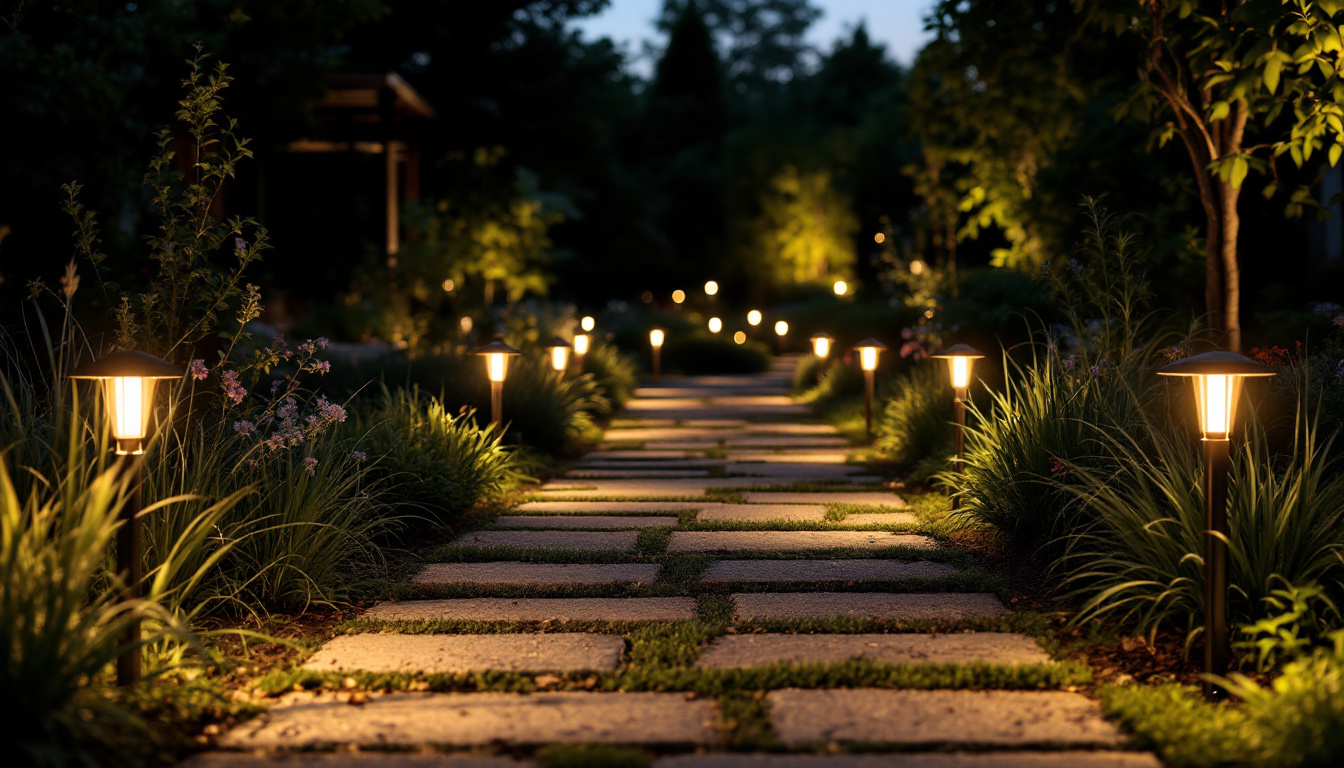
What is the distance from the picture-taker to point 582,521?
643cm

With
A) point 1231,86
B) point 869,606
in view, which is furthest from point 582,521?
point 1231,86

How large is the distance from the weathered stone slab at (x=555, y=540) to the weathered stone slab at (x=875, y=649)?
171cm

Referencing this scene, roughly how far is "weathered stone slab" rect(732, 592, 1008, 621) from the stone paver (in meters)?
0.68

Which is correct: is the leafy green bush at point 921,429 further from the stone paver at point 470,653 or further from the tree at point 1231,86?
the stone paver at point 470,653

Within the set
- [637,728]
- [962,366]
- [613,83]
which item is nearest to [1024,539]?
[962,366]

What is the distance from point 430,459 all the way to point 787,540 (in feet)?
7.23

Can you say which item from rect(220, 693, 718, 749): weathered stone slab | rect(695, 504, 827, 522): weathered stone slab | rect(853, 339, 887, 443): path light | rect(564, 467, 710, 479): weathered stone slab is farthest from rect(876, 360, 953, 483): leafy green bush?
rect(220, 693, 718, 749): weathered stone slab

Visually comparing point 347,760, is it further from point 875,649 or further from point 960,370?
point 960,370

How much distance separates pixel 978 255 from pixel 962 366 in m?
24.1

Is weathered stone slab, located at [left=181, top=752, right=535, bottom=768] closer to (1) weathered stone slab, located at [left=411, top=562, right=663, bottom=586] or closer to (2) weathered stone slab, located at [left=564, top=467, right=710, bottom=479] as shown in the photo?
(1) weathered stone slab, located at [left=411, top=562, right=663, bottom=586]

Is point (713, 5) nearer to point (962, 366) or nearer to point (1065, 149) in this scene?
point (1065, 149)

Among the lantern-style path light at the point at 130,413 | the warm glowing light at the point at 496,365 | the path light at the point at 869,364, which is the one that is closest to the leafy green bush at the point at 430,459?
the warm glowing light at the point at 496,365

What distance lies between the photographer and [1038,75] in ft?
30.2

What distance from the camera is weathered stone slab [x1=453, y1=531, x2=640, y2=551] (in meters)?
5.67
